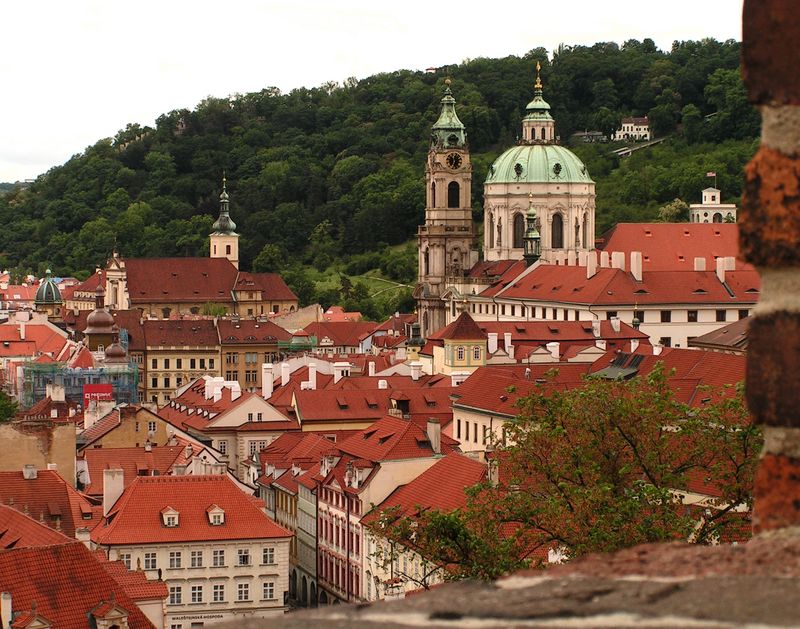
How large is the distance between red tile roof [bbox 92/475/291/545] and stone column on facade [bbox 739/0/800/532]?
48048 mm

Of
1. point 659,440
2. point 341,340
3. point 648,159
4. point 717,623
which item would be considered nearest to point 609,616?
point 717,623

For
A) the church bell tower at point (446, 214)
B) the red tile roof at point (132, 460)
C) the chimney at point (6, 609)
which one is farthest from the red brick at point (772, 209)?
the church bell tower at point (446, 214)

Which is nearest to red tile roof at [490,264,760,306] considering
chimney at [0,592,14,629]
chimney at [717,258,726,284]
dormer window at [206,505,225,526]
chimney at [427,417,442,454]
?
chimney at [717,258,726,284]

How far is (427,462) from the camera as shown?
2219 inches

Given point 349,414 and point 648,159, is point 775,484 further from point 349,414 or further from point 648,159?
point 648,159

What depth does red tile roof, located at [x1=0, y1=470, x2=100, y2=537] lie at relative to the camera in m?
47.9

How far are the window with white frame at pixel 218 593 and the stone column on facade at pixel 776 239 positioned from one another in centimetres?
4952

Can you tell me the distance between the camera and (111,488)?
55.4 meters

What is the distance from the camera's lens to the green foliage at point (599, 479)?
82.2 ft

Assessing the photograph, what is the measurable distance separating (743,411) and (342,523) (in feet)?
106

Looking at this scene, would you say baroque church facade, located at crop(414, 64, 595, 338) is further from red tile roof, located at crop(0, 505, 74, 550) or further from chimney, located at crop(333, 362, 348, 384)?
red tile roof, located at crop(0, 505, 74, 550)

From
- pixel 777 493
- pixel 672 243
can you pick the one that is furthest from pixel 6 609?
pixel 672 243

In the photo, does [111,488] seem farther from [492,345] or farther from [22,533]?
[492,345]

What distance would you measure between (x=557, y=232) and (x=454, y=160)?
9638 millimetres
